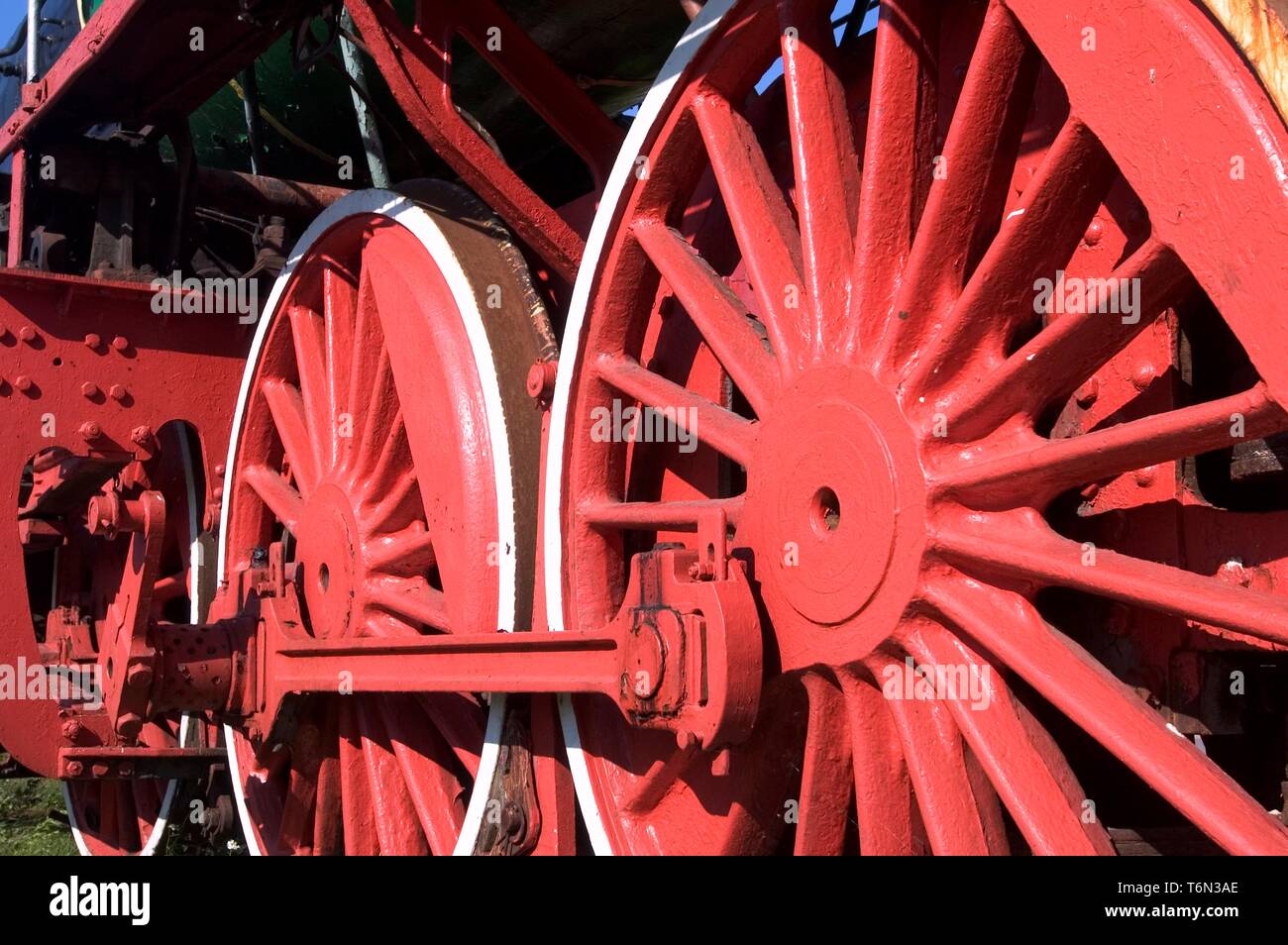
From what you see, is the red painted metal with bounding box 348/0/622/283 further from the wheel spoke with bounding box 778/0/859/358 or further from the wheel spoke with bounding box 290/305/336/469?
the wheel spoke with bounding box 290/305/336/469

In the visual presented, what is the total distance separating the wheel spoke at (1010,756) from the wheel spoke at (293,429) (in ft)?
6.96

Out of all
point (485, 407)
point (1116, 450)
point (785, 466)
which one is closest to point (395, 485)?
point (485, 407)

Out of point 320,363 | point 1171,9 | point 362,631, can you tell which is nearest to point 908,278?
point 1171,9

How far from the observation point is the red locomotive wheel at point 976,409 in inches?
52.4

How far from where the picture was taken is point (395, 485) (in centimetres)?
308

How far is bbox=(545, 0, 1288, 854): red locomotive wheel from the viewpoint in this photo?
52.4 inches

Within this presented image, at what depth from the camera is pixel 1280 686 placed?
1643 mm

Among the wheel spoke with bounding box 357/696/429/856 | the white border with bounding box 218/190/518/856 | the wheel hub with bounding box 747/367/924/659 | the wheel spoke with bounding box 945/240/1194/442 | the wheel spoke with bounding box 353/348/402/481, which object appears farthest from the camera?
the wheel spoke with bounding box 353/348/402/481

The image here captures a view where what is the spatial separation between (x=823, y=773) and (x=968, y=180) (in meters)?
0.83

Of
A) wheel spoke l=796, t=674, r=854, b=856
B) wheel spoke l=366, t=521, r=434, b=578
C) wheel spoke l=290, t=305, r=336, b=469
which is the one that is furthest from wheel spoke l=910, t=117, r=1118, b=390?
wheel spoke l=290, t=305, r=336, b=469

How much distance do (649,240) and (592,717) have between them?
848mm

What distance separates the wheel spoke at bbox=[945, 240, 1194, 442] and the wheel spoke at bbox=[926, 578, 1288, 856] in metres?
0.21

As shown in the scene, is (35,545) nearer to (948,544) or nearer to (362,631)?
(362,631)

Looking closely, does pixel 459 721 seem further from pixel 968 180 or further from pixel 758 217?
pixel 968 180
